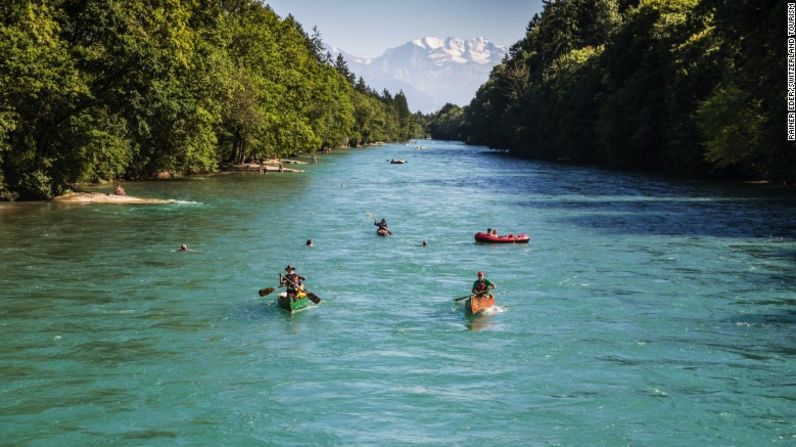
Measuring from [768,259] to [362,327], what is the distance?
24.1 metres

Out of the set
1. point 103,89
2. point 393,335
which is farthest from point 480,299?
point 103,89

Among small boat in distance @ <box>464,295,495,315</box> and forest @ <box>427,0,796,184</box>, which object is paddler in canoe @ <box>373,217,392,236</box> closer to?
small boat in distance @ <box>464,295,495,315</box>

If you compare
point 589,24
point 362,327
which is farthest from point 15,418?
point 589,24

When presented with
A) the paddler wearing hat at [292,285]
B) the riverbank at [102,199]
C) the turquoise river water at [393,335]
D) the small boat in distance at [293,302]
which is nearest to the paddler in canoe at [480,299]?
the turquoise river water at [393,335]

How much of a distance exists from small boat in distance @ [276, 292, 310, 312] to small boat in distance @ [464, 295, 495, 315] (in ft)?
20.7

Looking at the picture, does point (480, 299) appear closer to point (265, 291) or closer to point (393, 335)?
point (393, 335)

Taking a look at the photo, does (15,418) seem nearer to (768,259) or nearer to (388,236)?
(388,236)

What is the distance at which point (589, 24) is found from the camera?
561ft

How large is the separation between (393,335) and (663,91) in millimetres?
83179

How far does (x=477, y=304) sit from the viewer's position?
101 ft

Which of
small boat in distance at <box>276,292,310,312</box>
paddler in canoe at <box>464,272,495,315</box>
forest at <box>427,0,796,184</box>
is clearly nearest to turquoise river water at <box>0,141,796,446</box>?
small boat in distance at <box>276,292,310,312</box>

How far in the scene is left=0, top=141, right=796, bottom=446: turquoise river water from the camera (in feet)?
66.9

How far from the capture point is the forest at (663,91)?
6003 centimetres

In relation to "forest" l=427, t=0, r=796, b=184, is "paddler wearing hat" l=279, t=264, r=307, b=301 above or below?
below
